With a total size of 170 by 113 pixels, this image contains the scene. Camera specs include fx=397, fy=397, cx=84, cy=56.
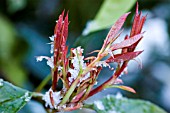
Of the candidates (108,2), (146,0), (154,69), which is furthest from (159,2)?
(108,2)

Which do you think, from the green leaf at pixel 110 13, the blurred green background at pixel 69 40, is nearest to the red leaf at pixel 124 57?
the green leaf at pixel 110 13

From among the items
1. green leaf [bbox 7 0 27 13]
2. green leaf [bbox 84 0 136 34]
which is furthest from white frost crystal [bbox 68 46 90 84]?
green leaf [bbox 7 0 27 13]

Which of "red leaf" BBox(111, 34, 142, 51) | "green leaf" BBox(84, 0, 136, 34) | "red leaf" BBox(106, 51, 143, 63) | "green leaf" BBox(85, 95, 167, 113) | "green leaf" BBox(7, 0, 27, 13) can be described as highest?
"green leaf" BBox(7, 0, 27, 13)

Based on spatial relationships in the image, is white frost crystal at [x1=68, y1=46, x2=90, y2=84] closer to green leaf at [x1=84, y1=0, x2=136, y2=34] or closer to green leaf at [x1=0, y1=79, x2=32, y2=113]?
green leaf at [x1=0, y1=79, x2=32, y2=113]

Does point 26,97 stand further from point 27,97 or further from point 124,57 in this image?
point 124,57

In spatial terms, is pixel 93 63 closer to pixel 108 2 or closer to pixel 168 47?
pixel 108 2

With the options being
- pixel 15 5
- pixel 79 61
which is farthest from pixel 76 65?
pixel 15 5

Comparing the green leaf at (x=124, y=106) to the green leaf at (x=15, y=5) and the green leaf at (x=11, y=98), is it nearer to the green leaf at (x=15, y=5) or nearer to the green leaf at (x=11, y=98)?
the green leaf at (x=11, y=98)
